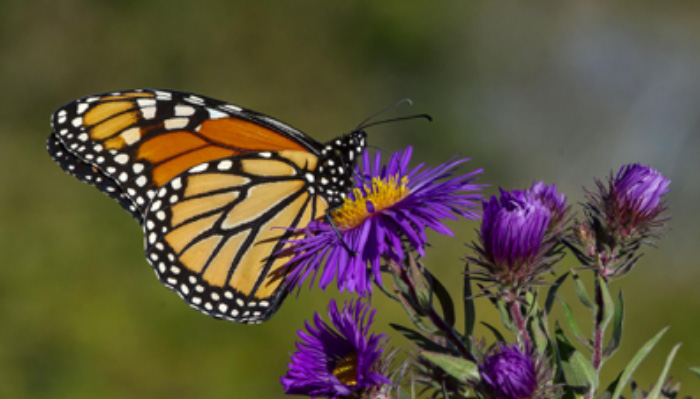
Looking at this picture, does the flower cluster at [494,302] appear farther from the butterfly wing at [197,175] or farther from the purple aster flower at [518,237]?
the butterfly wing at [197,175]

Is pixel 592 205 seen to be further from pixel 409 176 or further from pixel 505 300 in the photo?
pixel 409 176

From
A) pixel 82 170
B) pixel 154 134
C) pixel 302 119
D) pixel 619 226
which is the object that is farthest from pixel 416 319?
pixel 302 119

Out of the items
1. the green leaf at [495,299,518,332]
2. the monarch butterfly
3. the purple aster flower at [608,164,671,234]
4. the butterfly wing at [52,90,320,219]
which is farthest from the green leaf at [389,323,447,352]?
the butterfly wing at [52,90,320,219]

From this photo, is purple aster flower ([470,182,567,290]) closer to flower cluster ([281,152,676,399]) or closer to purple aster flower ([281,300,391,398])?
Answer: flower cluster ([281,152,676,399])

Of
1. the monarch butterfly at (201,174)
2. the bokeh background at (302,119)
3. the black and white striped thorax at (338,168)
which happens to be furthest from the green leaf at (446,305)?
the bokeh background at (302,119)

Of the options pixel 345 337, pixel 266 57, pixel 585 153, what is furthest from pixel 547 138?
pixel 345 337

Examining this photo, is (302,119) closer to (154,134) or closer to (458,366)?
(154,134)

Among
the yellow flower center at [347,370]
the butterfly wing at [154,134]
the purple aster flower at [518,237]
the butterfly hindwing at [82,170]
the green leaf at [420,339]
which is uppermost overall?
the butterfly wing at [154,134]
